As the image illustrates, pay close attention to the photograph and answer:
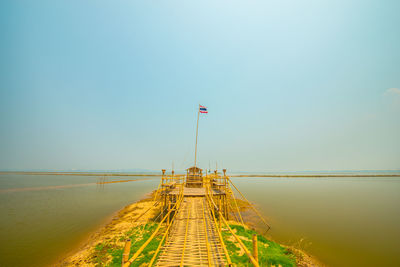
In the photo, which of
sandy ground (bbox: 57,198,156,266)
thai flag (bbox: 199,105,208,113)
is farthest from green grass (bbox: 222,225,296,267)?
thai flag (bbox: 199,105,208,113)

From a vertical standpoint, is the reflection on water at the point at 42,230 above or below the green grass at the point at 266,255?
below

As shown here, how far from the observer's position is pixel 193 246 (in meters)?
7.07

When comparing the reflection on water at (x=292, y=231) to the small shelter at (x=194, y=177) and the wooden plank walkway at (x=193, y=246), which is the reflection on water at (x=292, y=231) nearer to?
the wooden plank walkway at (x=193, y=246)

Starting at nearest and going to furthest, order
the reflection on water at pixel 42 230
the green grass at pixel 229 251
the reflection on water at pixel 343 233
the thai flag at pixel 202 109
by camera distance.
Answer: the green grass at pixel 229 251 → the reflection on water at pixel 343 233 → the reflection on water at pixel 42 230 → the thai flag at pixel 202 109

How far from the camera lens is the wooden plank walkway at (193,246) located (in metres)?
5.89

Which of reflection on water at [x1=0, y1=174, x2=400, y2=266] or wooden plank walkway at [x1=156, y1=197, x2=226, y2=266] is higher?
wooden plank walkway at [x1=156, y1=197, x2=226, y2=266]

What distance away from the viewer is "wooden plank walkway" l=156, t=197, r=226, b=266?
5887mm

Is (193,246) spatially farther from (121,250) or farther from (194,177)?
(194,177)

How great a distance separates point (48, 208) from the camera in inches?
773

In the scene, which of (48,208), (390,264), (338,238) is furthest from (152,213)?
(390,264)

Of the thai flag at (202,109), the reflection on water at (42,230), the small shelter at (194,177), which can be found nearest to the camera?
the reflection on water at (42,230)

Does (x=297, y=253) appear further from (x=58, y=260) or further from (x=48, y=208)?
(x=48, y=208)

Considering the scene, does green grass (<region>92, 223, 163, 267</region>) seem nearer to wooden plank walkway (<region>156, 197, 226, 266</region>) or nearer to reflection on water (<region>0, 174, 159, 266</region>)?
wooden plank walkway (<region>156, 197, 226, 266</region>)

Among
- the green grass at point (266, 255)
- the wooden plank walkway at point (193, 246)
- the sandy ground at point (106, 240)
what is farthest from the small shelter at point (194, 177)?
the green grass at point (266, 255)
